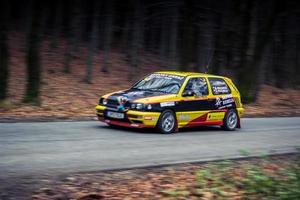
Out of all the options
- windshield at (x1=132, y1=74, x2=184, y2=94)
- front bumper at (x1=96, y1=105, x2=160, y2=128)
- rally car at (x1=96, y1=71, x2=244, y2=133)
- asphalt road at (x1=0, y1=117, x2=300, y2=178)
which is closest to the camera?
asphalt road at (x1=0, y1=117, x2=300, y2=178)

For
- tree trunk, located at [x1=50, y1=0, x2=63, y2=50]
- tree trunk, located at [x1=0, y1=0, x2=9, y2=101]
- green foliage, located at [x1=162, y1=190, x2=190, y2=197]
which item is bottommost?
green foliage, located at [x1=162, y1=190, x2=190, y2=197]

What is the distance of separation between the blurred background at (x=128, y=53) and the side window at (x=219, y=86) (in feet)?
13.7

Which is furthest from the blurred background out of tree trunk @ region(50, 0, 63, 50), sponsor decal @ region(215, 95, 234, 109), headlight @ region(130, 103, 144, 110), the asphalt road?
sponsor decal @ region(215, 95, 234, 109)

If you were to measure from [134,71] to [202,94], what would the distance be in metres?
19.9

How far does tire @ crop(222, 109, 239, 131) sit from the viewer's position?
16.8m

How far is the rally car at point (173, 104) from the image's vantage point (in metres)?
14.4

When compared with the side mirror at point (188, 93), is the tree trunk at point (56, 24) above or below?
above

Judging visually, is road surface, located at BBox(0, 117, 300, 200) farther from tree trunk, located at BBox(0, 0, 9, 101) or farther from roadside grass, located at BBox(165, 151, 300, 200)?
tree trunk, located at BBox(0, 0, 9, 101)

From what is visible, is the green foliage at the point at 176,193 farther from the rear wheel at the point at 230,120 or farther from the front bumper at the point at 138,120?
the rear wheel at the point at 230,120

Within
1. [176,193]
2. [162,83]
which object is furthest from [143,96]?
[176,193]

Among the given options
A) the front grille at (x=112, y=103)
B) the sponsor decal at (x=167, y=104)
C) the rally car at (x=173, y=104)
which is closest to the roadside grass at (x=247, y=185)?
the rally car at (x=173, y=104)

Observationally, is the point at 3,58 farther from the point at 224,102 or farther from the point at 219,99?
the point at 224,102

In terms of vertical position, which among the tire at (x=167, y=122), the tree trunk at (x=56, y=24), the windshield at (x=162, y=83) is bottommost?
the tire at (x=167, y=122)

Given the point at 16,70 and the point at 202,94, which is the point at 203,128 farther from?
the point at 16,70
